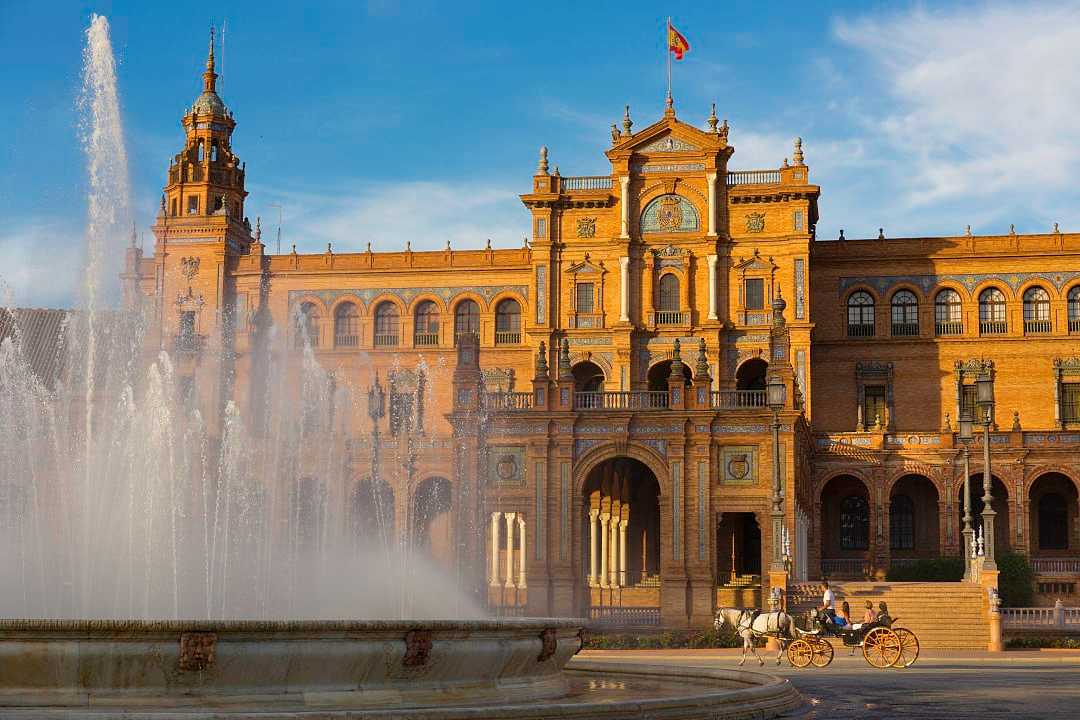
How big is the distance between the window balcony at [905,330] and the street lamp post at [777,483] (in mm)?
23249

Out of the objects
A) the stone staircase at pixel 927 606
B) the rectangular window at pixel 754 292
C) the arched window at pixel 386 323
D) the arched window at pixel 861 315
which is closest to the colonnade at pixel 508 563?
the stone staircase at pixel 927 606

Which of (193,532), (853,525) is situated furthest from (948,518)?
(193,532)

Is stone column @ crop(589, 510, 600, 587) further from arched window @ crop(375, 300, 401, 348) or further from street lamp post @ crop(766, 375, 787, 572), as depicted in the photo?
arched window @ crop(375, 300, 401, 348)

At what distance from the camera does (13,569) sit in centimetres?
2270

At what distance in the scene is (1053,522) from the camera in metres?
60.7

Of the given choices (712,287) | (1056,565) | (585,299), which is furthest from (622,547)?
(1056,565)

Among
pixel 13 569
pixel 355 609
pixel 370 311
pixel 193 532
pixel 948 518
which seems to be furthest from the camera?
pixel 370 311

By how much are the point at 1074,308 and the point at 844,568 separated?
1589cm

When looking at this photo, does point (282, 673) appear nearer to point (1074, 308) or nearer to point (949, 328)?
point (949, 328)

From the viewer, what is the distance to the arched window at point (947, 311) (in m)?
64.6

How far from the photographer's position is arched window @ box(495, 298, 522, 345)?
67.8 meters

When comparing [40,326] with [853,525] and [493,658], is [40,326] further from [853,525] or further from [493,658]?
[493,658]

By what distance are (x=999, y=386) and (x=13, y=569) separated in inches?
1934

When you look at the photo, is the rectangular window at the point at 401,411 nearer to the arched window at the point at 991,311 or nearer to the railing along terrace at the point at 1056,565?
the arched window at the point at 991,311
